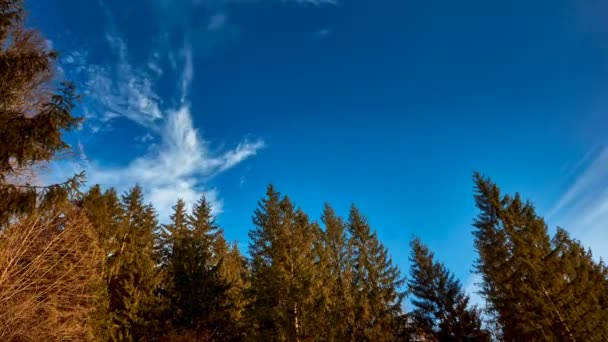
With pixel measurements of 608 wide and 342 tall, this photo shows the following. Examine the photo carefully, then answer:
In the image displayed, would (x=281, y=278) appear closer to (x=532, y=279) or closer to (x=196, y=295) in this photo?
(x=196, y=295)

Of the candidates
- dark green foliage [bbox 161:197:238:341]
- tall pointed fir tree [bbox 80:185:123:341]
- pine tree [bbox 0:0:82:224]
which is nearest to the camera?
pine tree [bbox 0:0:82:224]

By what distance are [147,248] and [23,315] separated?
405 inches

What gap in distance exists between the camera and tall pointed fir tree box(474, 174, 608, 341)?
727 inches

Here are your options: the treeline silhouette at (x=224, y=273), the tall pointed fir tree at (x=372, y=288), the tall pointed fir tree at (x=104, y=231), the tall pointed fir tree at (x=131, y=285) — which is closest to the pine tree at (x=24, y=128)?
the treeline silhouette at (x=224, y=273)

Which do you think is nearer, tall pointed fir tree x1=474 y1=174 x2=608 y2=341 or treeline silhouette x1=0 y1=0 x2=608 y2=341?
treeline silhouette x1=0 y1=0 x2=608 y2=341

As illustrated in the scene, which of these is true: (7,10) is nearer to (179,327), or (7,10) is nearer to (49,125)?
(49,125)

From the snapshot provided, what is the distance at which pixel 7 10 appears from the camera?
9.48 meters

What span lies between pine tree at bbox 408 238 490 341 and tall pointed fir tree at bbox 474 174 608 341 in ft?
6.21

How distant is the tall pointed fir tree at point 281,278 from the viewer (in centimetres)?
1875

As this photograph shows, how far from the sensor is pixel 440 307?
85.1ft

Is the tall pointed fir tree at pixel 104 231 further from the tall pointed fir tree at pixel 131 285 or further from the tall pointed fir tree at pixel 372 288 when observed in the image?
the tall pointed fir tree at pixel 372 288

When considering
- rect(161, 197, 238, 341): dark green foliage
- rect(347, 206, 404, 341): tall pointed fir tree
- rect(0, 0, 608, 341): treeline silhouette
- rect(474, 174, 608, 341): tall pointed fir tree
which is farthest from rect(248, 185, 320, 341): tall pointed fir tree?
rect(474, 174, 608, 341): tall pointed fir tree

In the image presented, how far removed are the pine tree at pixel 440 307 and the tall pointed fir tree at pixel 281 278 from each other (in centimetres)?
950

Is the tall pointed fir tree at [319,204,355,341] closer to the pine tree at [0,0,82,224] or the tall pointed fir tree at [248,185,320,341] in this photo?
the tall pointed fir tree at [248,185,320,341]
